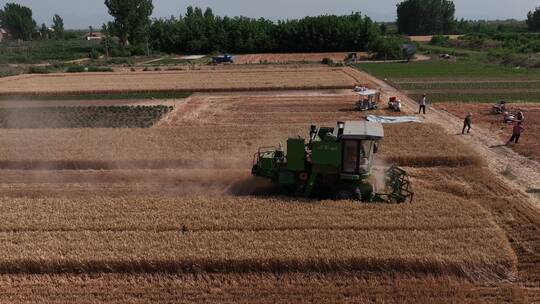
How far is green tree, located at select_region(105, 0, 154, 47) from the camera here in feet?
340

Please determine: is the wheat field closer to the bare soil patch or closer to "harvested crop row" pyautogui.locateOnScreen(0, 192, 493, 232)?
"harvested crop row" pyautogui.locateOnScreen(0, 192, 493, 232)

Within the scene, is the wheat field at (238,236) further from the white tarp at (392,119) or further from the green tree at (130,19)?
the green tree at (130,19)

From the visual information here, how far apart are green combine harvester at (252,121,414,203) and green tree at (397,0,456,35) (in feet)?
480

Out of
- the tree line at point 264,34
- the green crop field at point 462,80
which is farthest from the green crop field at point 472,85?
the tree line at point 264,34

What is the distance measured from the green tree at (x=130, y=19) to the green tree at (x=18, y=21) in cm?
8738

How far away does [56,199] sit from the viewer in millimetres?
15477

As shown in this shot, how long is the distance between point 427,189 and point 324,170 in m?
4.65

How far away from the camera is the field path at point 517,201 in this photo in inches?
455

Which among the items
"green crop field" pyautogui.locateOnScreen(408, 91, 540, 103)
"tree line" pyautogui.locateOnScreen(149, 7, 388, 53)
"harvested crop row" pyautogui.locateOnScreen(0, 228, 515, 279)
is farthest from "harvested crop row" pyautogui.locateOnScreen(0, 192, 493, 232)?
"tree line" pyautogui.locateOnScreen(149, 7, 388, 53)

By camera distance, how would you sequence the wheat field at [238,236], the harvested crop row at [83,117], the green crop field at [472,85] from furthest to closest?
the green crop field at [472,85] → the harvested crop row at [83,117] → the wheat field at [238,236]

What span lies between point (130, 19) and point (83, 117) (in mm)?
80033

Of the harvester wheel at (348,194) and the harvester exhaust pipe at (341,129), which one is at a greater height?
the harvester exhaust pipe at (341,129)

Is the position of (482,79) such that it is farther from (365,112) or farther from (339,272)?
(339,272)

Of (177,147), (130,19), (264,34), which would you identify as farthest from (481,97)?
(130,19)
